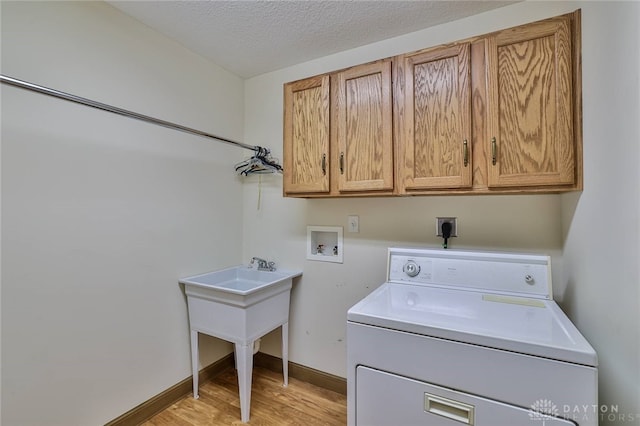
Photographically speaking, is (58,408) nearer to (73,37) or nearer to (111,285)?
(111,285)

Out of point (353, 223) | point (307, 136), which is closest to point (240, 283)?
point (353, 223)

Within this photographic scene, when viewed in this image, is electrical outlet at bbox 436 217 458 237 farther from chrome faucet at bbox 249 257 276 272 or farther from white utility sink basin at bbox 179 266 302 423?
chrome faucet at bbox 249 257 276 272

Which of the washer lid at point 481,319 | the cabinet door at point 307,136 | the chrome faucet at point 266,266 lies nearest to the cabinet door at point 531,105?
the washer lid at point 481,319

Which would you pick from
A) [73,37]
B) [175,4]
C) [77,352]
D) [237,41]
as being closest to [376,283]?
[77,352]

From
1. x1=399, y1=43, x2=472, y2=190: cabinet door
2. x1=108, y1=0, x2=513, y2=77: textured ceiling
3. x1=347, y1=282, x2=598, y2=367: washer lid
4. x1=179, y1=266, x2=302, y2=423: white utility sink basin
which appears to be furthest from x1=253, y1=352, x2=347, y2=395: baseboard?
x1=108, y1=0, x2=513, y2=77: textured ceiling

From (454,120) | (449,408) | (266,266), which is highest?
(454,120)

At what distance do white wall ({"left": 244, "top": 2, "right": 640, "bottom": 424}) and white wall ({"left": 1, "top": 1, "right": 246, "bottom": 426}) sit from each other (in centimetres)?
55

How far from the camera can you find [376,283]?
6.14ft

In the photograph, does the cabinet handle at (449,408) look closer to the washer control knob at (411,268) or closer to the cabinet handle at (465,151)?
the washer control knob at (411,268)

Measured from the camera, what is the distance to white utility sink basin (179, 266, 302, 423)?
169cm

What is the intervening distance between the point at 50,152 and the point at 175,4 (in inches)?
39.4

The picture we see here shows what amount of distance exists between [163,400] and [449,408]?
1740mm

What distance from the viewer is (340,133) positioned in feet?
5.44

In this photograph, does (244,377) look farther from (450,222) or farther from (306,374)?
(450,222)
